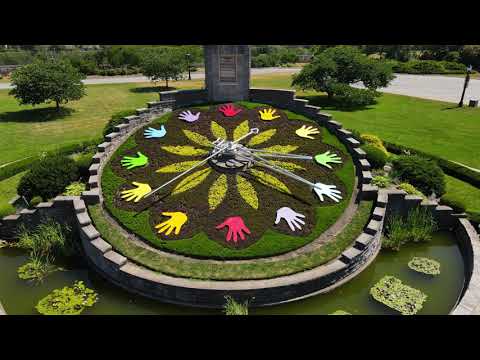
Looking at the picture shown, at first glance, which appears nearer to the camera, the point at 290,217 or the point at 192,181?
the point at 290,217

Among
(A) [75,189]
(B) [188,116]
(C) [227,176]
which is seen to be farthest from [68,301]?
(B) [188,116]

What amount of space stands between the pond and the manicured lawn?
93.4 inches

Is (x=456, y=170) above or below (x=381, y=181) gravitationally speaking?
below

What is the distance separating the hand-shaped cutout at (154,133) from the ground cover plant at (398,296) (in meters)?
14.6

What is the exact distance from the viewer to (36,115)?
3944 cm

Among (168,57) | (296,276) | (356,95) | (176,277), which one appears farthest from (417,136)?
(168,57)

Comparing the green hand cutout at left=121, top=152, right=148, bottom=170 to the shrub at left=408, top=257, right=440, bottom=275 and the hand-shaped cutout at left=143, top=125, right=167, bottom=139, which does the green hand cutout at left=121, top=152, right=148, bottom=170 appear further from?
the shrub at left=408, top=257, right=440, bottom=275

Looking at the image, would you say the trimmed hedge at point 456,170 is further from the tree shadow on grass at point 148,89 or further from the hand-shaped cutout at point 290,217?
the tree shadow on grass at point 148,89

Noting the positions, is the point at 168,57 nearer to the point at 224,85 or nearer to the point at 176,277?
the point at 224,85

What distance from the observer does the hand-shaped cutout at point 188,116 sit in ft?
75.4

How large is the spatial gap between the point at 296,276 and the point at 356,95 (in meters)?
33.7

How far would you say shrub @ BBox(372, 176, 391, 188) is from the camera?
2011cm

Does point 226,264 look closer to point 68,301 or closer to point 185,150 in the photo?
point 68,301

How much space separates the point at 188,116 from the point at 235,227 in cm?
1029
